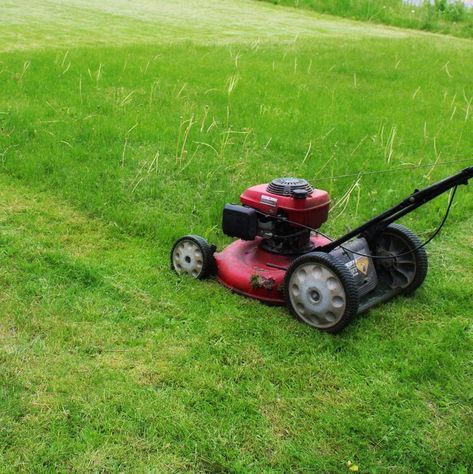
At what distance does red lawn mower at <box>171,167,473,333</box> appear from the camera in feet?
9.85

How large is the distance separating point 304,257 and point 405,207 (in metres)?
0.47

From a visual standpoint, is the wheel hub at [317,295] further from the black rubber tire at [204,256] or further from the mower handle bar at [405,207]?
the black rubber tire at [204,256]

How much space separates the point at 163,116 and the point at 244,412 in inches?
136

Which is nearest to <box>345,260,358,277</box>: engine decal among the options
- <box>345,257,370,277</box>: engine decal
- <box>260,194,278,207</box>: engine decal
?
<box>345,257,370,277</box>: engine decal

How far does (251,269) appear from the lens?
11.1 ft

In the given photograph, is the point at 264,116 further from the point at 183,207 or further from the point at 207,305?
the point at 207,305

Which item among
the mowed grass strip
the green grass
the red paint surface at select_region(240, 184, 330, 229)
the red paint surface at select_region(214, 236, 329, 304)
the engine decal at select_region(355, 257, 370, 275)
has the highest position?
the green grass

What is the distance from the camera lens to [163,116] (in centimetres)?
556

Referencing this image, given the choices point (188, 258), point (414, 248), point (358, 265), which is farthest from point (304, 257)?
point (188, 258)

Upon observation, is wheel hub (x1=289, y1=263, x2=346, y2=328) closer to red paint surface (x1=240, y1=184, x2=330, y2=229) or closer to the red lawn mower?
the red lawn mower

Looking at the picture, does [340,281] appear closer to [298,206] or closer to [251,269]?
[298,206]

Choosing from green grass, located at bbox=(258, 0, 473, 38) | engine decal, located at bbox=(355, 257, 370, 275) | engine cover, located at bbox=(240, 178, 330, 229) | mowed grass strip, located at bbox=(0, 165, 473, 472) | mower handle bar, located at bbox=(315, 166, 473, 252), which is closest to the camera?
mowed grass strip, located at bbox=(0, 165, 473, 472)

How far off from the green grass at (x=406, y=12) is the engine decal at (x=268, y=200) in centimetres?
927

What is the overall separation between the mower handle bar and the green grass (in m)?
9.24
